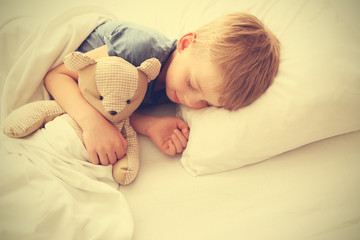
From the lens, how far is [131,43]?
67cm

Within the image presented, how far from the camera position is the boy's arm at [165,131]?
0.71 meters

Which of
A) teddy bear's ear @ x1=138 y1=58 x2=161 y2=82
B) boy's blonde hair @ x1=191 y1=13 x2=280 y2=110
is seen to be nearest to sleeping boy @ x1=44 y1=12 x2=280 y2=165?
boy's blonde hair @ x1=191 y1=13 x2=280 y2=110

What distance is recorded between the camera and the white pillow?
0.56m

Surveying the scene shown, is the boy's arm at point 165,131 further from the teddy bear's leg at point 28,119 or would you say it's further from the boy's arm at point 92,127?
the teddy bear's leg at point 28,119

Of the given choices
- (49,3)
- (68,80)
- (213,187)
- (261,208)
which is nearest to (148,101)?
(68,80)

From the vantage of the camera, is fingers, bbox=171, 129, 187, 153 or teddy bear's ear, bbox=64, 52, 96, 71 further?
fingers, bbox=171, 129, 187, 153

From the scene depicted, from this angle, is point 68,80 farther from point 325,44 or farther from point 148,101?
point 325,44

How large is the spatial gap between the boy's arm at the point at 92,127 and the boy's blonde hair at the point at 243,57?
0.33 metres

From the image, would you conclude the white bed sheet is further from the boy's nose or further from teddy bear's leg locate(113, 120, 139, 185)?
the boy's nose

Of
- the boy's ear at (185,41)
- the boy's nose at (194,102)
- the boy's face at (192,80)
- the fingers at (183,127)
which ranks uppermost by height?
the boy's ear at (185,41)

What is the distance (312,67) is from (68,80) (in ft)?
2.30

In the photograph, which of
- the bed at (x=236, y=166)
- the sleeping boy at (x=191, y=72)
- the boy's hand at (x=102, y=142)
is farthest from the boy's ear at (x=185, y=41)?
the boy's hand at (x=102, y=142)

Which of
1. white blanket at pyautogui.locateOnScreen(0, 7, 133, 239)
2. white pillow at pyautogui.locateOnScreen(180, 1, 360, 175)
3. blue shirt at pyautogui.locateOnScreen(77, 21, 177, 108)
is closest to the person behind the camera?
white blanket at pyautogui.locateOnScreen(0, 7, 133, 239)

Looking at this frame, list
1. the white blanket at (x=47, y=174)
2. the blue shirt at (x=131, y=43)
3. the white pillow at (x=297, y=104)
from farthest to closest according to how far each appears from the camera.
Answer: the blue shirt at (x=131, y=43) < the white pillow at (x=297, y=104) < the white blanket at (x=47, y=174)
